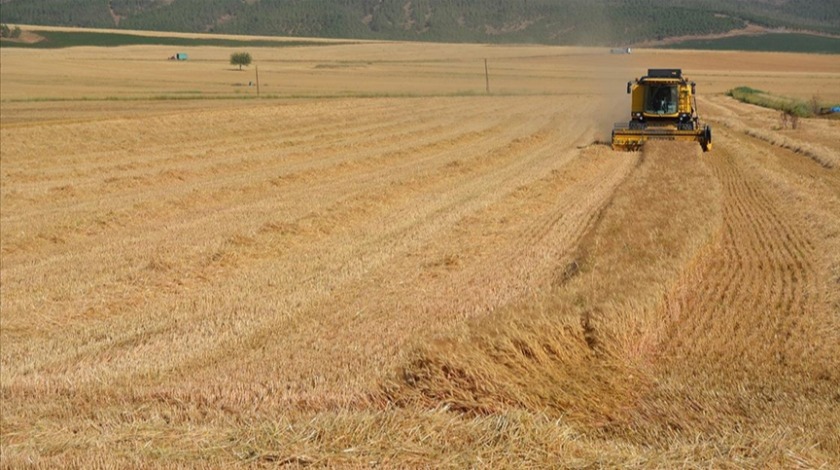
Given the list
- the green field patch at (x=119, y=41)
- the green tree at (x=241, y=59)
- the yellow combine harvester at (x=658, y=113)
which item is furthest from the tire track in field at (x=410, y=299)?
the green field patch at (x=119, y=41)

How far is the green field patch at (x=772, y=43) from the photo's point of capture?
402ft

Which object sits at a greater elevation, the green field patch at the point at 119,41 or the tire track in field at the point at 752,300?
the green field patch at the point at 119,41

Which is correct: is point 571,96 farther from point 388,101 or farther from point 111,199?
point 111,199

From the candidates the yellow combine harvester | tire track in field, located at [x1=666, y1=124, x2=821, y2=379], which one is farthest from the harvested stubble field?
the yellow combine harvester

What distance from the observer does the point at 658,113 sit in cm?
2658

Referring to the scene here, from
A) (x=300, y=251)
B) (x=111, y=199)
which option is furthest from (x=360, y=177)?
(x=300, y=251)

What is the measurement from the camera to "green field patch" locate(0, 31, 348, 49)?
A: 11327 centimetres

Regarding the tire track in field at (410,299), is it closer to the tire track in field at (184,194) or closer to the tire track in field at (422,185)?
the tire track in field at (422,185)

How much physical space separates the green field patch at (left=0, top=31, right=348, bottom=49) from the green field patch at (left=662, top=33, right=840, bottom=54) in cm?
5814

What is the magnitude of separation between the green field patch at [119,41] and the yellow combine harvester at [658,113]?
97.3 m

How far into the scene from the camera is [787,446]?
14.7 ft

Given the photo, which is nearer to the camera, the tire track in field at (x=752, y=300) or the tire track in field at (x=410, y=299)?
the tire track in field at (x=410, y=299)

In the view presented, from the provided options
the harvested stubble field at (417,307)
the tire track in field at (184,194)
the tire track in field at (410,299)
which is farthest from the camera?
the tire track in field at (184,194)

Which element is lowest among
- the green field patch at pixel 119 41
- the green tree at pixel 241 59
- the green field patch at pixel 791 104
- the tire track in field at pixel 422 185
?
the green field patch at pixel 791 104
